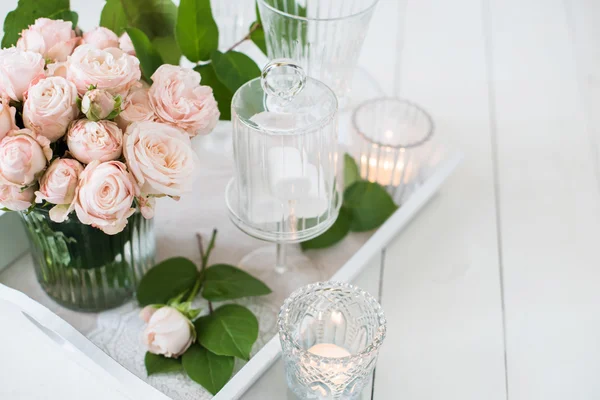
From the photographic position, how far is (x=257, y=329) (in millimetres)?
659

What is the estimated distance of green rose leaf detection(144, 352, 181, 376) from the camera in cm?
64

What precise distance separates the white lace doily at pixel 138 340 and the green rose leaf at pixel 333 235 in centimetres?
9

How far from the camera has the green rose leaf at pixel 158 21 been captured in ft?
2.36

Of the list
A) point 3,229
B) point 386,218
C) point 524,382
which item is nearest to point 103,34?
point 3,229

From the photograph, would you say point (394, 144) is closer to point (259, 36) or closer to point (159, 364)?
point (259, 36)

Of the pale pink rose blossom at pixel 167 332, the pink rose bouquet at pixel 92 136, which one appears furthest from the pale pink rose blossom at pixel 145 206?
the pale pink rose blossom at pixel 167 332

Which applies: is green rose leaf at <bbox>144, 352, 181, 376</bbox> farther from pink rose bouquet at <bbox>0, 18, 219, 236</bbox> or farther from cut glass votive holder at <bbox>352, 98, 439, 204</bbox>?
cut glass votive holder at <bbox>352, 98, 439, 204</bbox>

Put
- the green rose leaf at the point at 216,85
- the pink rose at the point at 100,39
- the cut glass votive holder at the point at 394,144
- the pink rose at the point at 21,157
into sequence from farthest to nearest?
the cut glass votive holder at the point at 394,144 → the green rose leaf at the point at 216,85 → the pink rose at the point at 100,39 → the pink rose at the point at 21,157

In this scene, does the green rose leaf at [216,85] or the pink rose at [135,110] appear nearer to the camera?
the pink rose at [135,110]

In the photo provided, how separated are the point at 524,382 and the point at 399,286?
0.16 m

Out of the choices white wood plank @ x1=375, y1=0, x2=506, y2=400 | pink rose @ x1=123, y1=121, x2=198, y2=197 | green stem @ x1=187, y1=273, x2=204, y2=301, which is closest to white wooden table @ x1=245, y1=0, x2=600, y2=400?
white wood plank @ x1=375, y1=0, x2=506, y2=400

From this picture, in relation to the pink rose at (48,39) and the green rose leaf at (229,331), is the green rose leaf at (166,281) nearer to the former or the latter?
the green rose leaf at (229,331)

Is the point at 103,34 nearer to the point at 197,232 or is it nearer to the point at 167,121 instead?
the point at 167,121

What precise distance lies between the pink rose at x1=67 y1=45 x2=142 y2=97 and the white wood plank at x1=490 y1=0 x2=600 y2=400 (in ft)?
1.45
